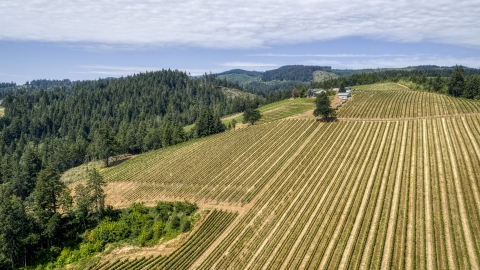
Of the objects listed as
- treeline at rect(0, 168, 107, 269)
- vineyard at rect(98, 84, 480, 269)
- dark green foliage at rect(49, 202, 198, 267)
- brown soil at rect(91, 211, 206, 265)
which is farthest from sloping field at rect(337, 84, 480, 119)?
treeline at rect(0, 168, 107, 269)

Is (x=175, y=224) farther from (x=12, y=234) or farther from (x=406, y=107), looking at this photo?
(x=406, y=107)

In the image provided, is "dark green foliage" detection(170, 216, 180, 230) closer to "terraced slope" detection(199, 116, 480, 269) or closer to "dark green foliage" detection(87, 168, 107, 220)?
→ "terraced slope" detection(199, 116, 480, 269)

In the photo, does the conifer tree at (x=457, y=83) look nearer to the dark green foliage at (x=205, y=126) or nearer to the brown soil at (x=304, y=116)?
the brown soil at (x=304, y=116)

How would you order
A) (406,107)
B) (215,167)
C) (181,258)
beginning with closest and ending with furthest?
(181,258), (215,167), (406,107)

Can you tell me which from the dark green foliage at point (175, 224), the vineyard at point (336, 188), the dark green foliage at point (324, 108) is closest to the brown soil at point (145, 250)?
the vineyard at point (336, 188)

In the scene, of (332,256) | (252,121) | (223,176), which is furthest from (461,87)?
(332,256)

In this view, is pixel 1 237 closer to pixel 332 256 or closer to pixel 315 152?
pixel 332 256

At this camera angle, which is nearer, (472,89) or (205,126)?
(205,126)

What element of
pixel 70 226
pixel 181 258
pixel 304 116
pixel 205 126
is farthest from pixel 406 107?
pixel 70 226
